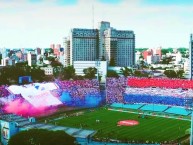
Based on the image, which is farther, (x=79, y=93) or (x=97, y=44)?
(x=97, y=44)

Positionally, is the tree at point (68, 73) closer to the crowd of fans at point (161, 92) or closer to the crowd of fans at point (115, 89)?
the crowd of fans at point (115, 89)

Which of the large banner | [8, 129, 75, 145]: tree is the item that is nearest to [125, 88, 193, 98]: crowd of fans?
the large banner

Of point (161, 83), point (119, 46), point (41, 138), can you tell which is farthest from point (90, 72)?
point (41, 138)

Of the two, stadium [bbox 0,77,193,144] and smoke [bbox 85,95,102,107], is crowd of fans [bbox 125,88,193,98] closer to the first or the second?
stadium [bbox 0,77,193,144]

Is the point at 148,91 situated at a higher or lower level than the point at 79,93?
higher

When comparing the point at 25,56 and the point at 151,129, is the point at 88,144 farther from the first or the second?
the point at 25,56

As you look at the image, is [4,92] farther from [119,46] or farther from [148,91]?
[119,46]

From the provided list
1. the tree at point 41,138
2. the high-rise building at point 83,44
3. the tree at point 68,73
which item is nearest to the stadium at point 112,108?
the tree at point 41,138
